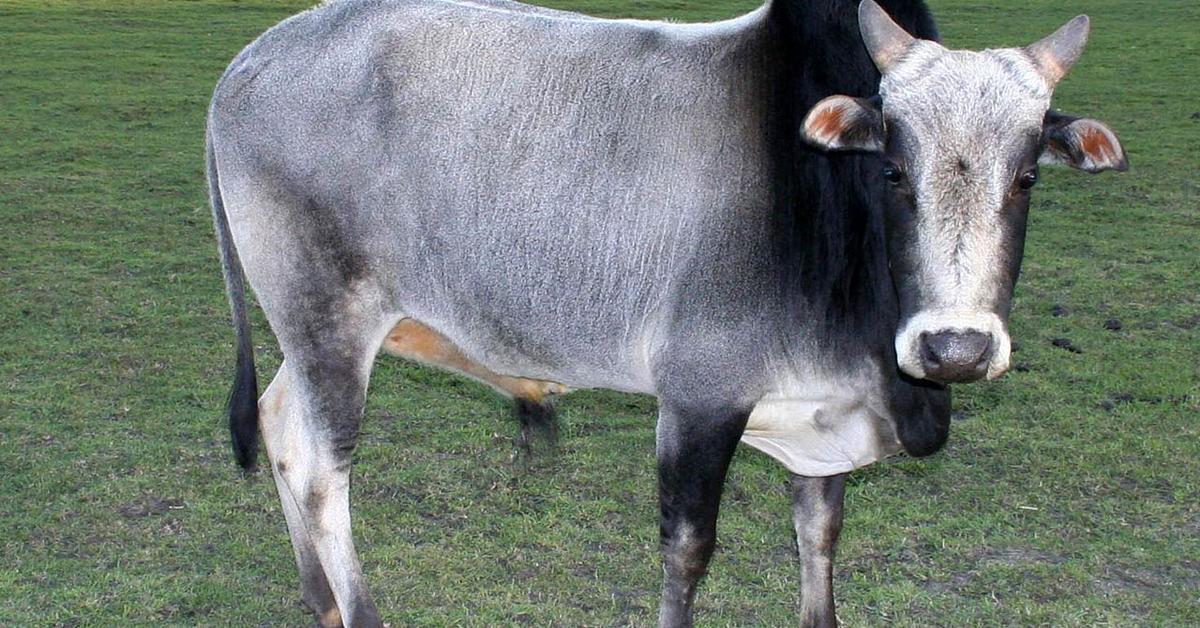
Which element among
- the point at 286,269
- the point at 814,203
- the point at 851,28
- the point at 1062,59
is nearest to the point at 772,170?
the point at 814,203

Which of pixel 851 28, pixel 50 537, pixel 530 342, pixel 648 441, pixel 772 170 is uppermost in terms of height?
pixel 851 28

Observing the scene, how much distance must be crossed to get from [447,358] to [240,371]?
723 millimetres

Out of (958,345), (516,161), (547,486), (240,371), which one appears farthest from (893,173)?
(547,486)

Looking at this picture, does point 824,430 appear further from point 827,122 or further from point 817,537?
point 827,122

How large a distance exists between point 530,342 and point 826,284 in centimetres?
99

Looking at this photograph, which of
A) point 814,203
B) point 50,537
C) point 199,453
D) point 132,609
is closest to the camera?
point 814,203

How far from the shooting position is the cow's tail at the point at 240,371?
4941 mm

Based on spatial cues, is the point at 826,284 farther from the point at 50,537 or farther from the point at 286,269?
the point at 50,537

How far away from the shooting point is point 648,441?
21.5ft

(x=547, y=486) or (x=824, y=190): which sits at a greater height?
(x=824, y=190)

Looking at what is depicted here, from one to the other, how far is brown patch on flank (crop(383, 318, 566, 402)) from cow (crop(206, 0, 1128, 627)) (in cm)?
7

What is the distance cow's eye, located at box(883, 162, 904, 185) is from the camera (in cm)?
354

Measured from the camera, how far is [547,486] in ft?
20.2

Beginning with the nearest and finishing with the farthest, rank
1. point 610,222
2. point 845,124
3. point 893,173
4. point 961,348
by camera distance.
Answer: point 961,348, point 893,173, point 845,124, point 610,222
